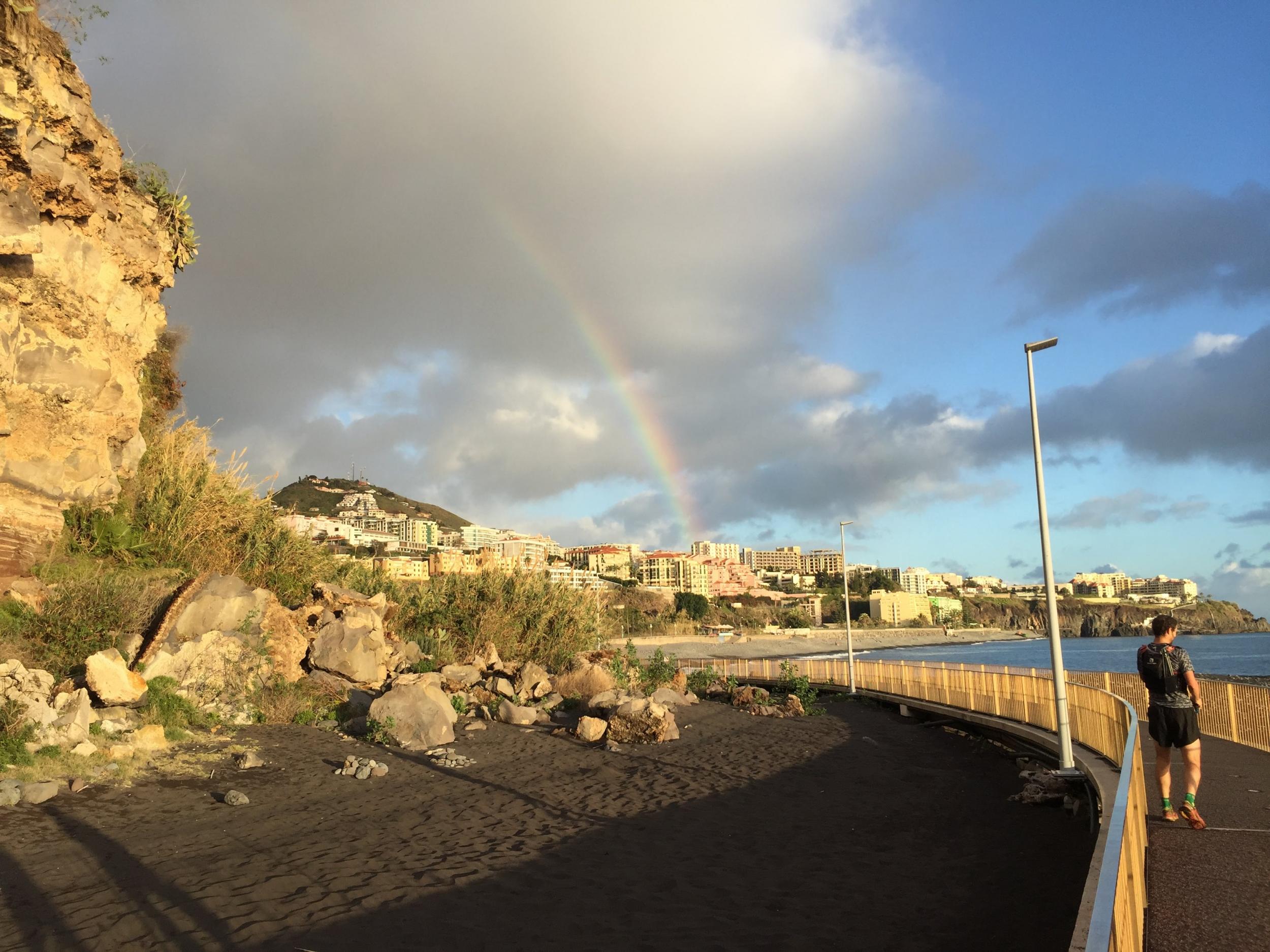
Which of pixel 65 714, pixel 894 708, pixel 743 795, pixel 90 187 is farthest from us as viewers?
pixel 894 708

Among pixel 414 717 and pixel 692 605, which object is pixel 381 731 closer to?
pixel 414 717

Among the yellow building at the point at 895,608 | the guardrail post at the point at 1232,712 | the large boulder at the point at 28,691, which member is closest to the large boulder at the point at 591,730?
the large boulder at the point at 28,691

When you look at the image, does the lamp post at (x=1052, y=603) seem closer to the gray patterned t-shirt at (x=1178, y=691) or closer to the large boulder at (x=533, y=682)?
the gray patterned t-shirt at (x=1178, y=691)

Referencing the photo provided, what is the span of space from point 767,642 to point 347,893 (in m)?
119

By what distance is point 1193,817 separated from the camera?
821cm

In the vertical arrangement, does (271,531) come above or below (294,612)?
above

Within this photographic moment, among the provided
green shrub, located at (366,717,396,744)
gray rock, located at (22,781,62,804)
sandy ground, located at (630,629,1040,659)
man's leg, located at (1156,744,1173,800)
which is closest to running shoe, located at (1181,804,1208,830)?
man's leg, located at (1156,744,1173,800)

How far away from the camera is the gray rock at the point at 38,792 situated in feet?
34.8

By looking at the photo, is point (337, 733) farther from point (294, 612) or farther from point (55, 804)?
point (55, 804)

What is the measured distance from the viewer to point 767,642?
123500 millimetres

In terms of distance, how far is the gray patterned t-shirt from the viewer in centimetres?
818

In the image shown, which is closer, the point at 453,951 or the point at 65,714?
the point at 453,951

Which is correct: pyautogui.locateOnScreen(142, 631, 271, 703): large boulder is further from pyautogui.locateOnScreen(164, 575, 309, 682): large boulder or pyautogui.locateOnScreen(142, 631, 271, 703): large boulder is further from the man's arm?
the man's arm

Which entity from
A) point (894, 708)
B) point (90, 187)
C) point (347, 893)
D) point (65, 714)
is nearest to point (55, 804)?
point (65, 714)
